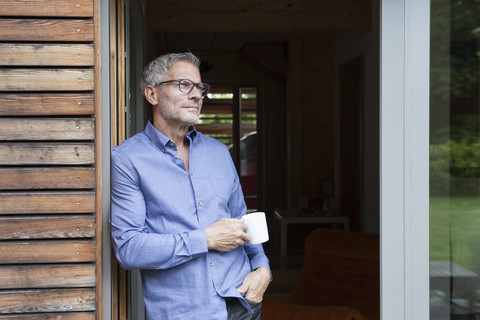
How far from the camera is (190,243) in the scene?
171 cm

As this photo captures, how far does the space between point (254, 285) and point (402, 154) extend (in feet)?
2.33

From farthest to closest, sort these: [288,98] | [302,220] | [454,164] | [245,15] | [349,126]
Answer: [288,98] → [349,126] → [302,220] → [245,15] → [454,164]

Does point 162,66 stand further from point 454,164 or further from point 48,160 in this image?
point 454,164

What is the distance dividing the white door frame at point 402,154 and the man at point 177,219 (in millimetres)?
473

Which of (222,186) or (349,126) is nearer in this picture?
(222,186)

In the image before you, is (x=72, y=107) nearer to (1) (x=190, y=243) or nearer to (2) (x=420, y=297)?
(1) (x=190, y=243)

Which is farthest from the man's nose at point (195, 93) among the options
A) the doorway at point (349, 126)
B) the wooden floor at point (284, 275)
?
the doorway at point (349, 126)

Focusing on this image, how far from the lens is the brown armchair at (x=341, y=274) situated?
373cm

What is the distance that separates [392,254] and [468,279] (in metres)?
0.45

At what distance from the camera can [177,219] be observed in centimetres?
177

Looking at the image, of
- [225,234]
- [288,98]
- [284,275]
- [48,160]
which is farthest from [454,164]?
[288,98]

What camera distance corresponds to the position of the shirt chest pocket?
1875 millimetres

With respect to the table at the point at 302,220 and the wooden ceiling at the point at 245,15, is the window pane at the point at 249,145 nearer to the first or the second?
the table at the point at 302,220

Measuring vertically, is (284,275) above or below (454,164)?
below
